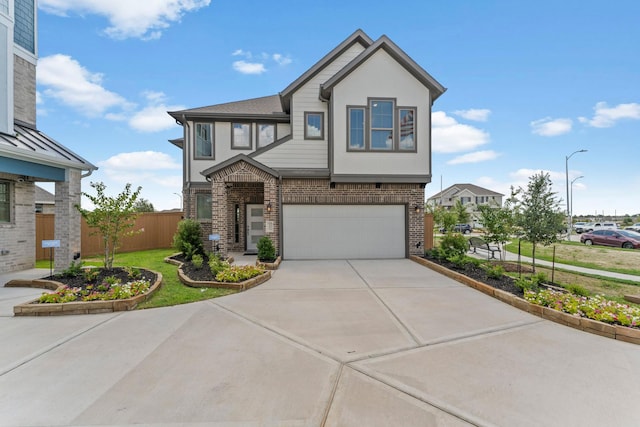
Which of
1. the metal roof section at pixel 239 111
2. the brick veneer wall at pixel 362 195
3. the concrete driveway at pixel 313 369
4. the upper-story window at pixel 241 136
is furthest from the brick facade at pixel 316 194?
the concrete driveway at pixel 313 369

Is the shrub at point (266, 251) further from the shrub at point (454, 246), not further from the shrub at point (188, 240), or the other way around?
the shrub at point (454, 246)

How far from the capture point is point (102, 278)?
6727mm

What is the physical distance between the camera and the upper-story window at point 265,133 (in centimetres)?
1283

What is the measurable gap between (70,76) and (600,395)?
1717cm

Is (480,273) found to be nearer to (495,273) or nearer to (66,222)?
(495,273)

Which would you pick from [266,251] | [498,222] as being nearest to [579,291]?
[498,222]

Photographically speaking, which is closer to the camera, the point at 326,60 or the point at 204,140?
A: the point at 326,60

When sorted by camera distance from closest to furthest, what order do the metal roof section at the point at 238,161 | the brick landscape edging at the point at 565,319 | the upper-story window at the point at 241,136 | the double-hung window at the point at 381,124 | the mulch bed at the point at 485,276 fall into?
the brick landscape edging at the point at 565,319
the mulch bed at the point at 485,276
the metal roof section at the point at 238,161
the double-hung window at the point at 381,124
the upper-story window at the point at 241,136

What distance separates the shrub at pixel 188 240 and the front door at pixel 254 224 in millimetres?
2290

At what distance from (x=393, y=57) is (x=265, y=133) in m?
6.29

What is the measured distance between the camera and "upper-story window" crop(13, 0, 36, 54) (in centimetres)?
825

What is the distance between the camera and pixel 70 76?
36.5 ft

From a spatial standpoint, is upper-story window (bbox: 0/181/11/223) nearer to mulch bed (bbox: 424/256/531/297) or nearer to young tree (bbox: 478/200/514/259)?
mulch bed (bbox: 424/256/531/297)

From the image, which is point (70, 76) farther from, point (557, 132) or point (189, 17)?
point (557, 132)
